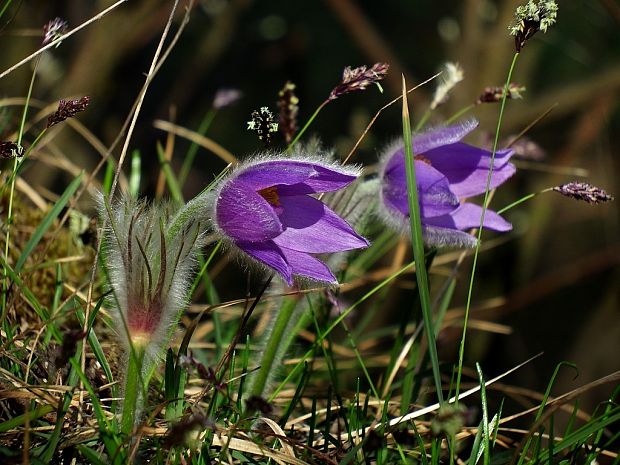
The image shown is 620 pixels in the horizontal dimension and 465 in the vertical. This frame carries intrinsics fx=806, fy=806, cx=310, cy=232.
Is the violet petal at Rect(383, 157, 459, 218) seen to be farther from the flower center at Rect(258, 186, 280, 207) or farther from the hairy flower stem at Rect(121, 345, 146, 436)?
the hairy flower stem at Rect(121, 345, 146, 436)

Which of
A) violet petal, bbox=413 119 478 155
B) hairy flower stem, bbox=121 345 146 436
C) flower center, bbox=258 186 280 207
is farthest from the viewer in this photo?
violet petal, bbox=413 119 478 155

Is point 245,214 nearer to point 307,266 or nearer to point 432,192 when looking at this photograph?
point 307,266

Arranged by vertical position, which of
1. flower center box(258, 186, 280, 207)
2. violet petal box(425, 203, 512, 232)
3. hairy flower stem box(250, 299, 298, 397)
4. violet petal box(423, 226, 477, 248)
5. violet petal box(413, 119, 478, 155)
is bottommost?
hairy flower stem box(250, 299, 298, 397)

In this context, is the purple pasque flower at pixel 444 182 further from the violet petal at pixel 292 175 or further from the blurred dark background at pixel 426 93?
the blurred dark background at pixel 426 93

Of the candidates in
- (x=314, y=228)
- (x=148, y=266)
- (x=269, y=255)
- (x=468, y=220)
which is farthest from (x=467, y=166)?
(x=148, y=266)

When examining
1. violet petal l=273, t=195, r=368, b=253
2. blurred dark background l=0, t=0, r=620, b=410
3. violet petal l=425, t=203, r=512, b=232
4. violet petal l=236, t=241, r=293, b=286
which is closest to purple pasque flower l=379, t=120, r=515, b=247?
violet petal l=425, t=203, r=512, b=232

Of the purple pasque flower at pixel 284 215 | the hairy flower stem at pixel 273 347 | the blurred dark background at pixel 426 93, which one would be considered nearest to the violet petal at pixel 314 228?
the purple pasque flower at pixel 284 215
